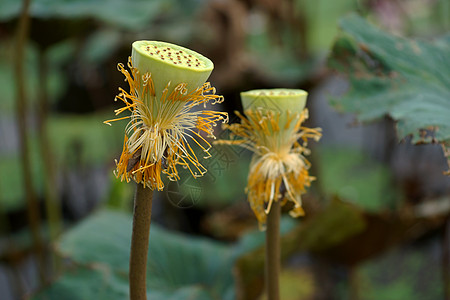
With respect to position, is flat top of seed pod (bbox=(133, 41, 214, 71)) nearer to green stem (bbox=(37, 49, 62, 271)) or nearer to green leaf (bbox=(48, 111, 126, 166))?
green stem (bbox=(37, 49, 62, 271))

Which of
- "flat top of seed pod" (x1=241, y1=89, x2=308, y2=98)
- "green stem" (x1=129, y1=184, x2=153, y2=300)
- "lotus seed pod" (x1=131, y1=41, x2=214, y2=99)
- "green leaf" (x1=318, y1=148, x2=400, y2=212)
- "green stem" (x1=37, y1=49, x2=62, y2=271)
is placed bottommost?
"green leaf" (x1=318, y1=148, x2=400, y2=212)

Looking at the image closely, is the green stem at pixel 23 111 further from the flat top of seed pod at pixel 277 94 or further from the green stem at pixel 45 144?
the flat top of seed pod at pixel 277 94

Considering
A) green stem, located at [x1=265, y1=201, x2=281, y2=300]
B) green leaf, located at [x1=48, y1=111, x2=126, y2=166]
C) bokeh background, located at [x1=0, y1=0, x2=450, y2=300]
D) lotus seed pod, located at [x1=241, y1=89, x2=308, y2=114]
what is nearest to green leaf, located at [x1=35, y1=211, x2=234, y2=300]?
bokeh background, located at [x1=0, y1=0, x2=450, y2=300]

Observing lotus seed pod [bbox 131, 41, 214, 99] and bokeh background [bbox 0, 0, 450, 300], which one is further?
bokeh background [bbox 0, 0, 450, 300]

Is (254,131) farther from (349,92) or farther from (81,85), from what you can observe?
(81,85)

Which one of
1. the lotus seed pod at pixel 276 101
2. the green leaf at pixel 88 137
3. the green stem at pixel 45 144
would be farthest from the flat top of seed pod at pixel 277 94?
the green leaf at pixel 88 137

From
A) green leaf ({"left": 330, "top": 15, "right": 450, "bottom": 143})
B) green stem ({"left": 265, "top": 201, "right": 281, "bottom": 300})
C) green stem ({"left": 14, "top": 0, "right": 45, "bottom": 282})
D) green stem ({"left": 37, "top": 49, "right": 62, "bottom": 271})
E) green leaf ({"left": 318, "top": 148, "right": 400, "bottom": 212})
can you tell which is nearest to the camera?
green stem ({"left": 265, "top": 201, "right": 281, "bottom": 300})
